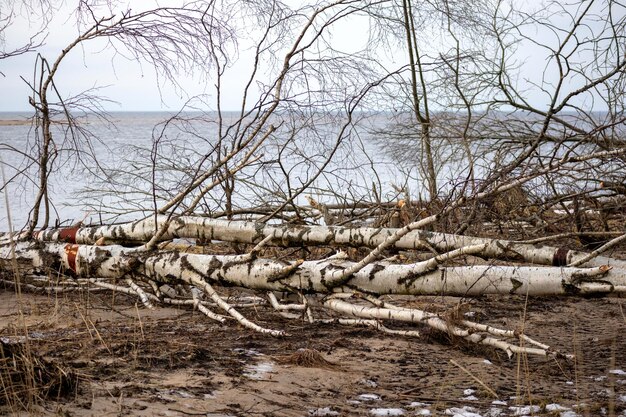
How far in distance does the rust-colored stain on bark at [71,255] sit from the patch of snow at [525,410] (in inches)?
169

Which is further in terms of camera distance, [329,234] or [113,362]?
[329,234]

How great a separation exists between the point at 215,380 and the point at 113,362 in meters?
0.61

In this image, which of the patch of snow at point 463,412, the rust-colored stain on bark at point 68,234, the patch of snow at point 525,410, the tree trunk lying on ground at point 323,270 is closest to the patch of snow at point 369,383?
the patch of snow at point 463,412

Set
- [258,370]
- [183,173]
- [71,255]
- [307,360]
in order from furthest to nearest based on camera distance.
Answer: [183,173]
[71,255]
[307,360]
[258,370]

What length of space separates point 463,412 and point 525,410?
1.14 ft

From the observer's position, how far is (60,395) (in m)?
4.00

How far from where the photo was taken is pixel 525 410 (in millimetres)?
4496

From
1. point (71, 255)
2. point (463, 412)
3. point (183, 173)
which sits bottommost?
point (463, 412)

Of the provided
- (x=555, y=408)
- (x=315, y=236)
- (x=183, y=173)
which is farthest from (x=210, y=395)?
(x=183, y=173)

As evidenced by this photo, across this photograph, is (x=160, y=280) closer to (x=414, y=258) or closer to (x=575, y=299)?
(x=414, y=258)

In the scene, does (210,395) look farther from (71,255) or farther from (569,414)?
(71,255)

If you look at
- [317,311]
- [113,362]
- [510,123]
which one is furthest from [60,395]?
[510,123]

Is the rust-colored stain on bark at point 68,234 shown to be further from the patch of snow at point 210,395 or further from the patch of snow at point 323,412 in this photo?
the patch of snow at point 323,412

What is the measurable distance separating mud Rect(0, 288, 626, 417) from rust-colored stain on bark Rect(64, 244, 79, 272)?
498 mm
